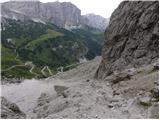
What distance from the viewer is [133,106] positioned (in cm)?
3148

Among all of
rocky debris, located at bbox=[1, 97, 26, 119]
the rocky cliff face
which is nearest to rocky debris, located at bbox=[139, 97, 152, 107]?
rocky debris, located at bbox=[1, 97, 26, 119]

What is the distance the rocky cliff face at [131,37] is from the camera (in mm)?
58312

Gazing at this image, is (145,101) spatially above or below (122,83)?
above

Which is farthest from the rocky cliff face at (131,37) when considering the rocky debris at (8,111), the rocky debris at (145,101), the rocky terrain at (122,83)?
the rocky debris at (8,111)

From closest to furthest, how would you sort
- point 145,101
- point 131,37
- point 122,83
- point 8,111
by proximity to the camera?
point 145,101
point 8,111
point 122,83
point 131,37

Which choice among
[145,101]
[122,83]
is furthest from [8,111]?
[122,83]

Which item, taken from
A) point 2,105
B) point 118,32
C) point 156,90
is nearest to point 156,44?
point 118,32

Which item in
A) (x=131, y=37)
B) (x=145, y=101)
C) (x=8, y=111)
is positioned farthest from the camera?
(x=131, y=37)

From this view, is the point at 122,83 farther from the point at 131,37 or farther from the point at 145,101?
the point at 131,37

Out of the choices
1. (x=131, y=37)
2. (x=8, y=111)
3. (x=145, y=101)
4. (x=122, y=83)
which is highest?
(x=131, y=37)

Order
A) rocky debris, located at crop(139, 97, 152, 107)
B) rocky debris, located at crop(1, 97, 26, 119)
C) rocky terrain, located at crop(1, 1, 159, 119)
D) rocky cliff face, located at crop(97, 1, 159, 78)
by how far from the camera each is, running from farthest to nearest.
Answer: rocky cliff face, located at crop(97, 1, 159, 78)
rocky debris, located at crop(1, 97, 26, 119)
rocky terrain, located at crop(1, 1, 159, 119)
rocky debris, located at crop(139, 97, 152, 107)

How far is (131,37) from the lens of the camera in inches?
2544

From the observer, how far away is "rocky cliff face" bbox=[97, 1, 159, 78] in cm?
5831

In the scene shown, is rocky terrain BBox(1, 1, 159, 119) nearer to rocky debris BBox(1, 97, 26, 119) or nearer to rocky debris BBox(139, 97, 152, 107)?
rocky debris BBox(139, 97, 152, 107)
